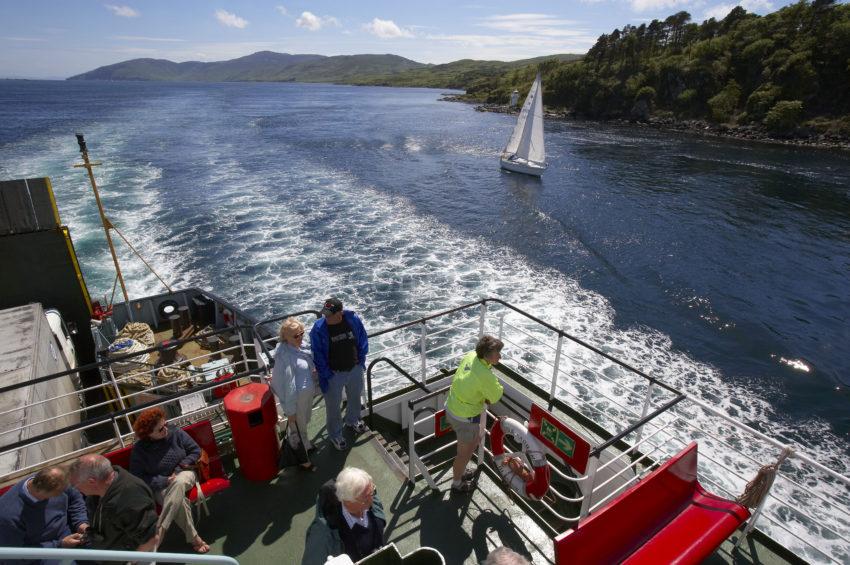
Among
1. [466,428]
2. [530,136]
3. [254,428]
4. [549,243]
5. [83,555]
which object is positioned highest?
[83,555]

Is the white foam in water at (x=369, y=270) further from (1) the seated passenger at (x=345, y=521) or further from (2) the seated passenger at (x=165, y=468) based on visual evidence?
(2) the seated passenger at (x=165, y=468)

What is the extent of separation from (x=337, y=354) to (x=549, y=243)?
22.4 m

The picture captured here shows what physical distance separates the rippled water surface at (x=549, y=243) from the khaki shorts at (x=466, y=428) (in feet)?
37.0

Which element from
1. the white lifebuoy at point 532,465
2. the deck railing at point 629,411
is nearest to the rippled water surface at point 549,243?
the deck railing at point 629,411

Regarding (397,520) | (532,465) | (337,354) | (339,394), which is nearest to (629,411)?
(532,465)

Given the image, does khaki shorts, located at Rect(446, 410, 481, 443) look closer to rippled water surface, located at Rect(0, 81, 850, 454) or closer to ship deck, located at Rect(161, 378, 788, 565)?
ship deck, located at Rect(161, 378, 788, 565)

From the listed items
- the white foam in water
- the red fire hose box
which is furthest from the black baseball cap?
the white foam in water

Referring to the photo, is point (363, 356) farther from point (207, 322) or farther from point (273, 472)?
point (207, 322)

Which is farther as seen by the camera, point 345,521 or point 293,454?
point 293,454

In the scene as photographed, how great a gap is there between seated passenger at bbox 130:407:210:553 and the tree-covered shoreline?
8409 centimetres

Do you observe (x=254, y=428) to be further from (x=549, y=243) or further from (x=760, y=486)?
(x=549, y=243)

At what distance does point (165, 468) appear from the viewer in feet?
15.6

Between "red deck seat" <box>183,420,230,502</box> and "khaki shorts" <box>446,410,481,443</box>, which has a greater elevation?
"khaki shorts" <box>446,410,481,443</box>

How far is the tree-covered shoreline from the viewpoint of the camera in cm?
6950
